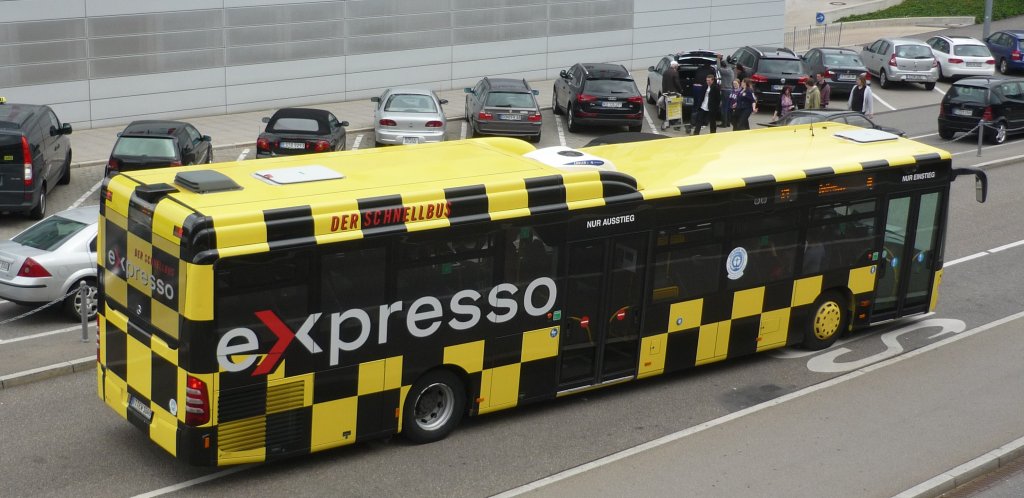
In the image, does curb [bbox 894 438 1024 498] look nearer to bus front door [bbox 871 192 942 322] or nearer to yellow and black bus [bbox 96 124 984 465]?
yellow and black bus [bbox 96 124 984 465]

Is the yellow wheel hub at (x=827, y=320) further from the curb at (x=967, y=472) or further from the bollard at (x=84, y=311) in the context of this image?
the bollard at (x=84, y=311)

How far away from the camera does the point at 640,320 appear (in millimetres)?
12500

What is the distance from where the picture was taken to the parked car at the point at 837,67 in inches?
1377

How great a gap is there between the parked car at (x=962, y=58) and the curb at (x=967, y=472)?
1156 inches

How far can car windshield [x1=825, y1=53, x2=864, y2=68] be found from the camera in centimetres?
3550

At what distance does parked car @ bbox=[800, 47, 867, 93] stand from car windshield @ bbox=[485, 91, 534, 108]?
34.5ft

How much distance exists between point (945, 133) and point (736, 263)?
1803 cm

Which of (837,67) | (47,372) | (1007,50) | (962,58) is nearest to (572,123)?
(837,67)

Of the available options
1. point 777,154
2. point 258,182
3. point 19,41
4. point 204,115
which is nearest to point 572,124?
point 204,115

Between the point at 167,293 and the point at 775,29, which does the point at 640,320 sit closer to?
the point at 167,293

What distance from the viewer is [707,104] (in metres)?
27.8

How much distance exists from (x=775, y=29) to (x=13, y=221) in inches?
1202

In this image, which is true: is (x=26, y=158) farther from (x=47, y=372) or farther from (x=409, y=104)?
(x=409, y=104)

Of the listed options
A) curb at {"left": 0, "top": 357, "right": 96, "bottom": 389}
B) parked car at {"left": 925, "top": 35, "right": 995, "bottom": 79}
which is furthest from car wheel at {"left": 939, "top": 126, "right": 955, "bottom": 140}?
curb at {"left": 0, "top": 357, "right": 96, "bottom": 389}
